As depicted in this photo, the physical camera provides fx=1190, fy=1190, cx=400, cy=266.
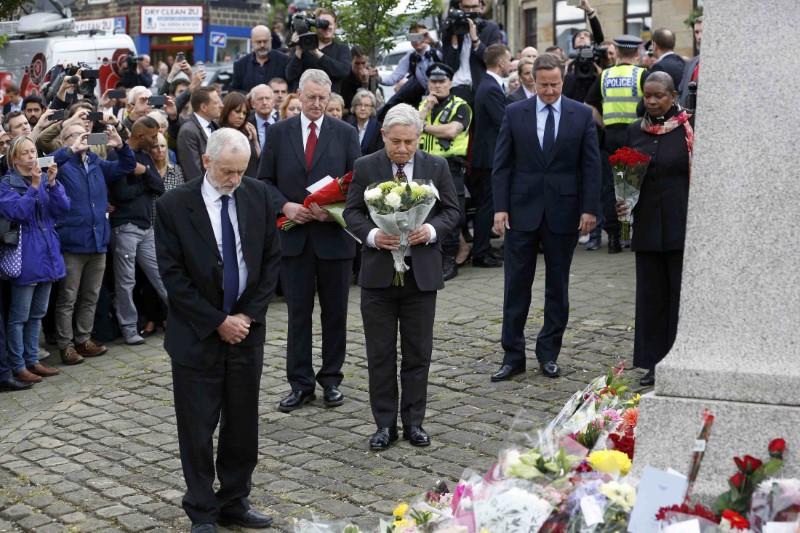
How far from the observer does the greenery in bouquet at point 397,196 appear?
23.3 ft

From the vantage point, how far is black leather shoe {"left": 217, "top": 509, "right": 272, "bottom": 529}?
6277mm

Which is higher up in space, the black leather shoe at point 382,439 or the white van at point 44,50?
the white van at point 44,50

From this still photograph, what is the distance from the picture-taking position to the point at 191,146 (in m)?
11.1

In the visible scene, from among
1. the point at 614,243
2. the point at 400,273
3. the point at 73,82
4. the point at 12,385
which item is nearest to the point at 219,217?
the point at 400,273

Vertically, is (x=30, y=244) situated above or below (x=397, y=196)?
below

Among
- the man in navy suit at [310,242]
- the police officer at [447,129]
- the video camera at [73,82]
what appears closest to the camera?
the man in navy suit at [310,242]

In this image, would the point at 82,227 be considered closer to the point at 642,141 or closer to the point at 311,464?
the point at 311,464

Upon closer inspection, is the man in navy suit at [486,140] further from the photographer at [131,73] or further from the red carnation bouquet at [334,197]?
the photographer at [131,73]

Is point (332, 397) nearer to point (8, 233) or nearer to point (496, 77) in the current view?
point (8, 233)

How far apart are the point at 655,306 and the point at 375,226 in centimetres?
238

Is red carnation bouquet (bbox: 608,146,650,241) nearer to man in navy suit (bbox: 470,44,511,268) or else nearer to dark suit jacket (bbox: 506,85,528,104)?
dark suit jacket (bbox: 506,85,528,104)

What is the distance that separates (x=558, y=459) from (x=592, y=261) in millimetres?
9098

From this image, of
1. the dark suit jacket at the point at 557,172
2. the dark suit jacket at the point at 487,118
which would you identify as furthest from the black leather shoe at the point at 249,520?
the dark suit jacket at the point at 487,118

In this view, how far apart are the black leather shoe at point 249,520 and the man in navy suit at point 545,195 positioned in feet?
10.0
